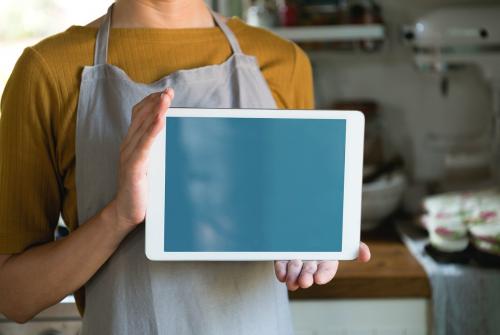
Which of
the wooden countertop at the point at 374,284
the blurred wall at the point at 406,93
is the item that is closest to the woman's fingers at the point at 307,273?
the wooden countertop at the point at 374,284

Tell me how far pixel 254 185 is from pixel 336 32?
3.67 ft

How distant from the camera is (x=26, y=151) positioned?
792 millimetres

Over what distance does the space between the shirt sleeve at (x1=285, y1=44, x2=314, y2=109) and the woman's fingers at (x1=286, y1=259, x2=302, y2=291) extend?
255 millimetres

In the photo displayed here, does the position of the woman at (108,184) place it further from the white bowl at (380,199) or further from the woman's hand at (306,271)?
the white bowl at (380,199)

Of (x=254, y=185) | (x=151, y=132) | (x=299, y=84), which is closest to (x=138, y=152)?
(x=151, y=132)

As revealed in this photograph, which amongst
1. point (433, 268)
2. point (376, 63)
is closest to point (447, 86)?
point (376, 63)

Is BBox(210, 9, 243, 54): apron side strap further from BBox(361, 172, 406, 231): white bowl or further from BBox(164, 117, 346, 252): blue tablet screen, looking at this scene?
BBox(361, 172, 406, 231): white bowl

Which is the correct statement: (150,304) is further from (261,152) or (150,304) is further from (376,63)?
(376,63)

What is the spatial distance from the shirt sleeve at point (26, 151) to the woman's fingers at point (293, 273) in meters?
0.28

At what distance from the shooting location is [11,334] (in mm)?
1353

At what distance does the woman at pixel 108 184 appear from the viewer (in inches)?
31.1

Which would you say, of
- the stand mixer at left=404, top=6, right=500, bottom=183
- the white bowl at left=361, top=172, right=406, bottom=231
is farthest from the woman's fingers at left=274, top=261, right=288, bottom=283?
the stand mixer at left=404, top=6, right=500, bottom=183

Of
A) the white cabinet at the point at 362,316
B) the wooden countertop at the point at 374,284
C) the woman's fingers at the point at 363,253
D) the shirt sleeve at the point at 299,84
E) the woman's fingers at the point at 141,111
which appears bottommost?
the white cabinet at the point at 362,316

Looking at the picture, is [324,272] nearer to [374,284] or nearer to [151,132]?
[151,132]
